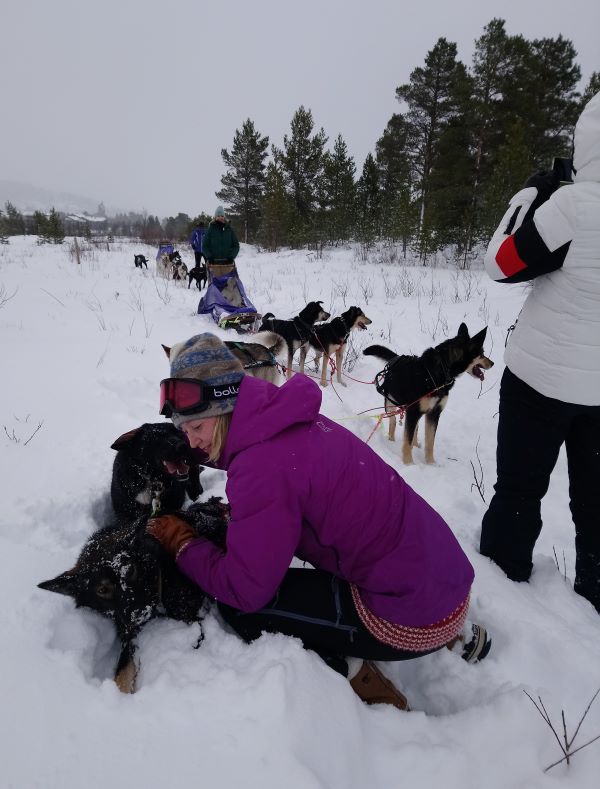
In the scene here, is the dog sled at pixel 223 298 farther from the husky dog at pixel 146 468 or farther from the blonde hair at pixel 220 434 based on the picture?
the blonde hair at pixel 220 434

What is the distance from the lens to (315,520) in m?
1.36

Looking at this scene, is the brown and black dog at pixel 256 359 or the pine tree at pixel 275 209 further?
the pine tree at pixel 275 209

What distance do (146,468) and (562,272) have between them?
7.04 ft

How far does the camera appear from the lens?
165cm

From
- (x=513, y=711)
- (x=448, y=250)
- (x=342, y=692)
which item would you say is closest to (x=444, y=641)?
(x=513, y=711)

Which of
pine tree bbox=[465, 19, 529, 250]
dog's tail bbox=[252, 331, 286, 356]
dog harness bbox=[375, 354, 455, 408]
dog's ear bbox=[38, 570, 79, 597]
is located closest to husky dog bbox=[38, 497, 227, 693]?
dog's ear bbox=[38, 570, 79, 597]

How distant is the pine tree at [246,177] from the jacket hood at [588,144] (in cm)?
2729

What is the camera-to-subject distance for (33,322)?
5.21 metres

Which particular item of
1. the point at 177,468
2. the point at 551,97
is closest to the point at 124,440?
the point at 177,468

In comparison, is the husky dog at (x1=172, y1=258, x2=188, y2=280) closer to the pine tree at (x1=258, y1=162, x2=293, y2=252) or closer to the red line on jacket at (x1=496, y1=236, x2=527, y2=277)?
the pine tree at (x1=258, y1=162, x2=293, y2=252)

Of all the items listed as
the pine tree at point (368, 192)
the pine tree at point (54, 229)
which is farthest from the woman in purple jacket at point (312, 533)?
the pine tree at point (54, 229)

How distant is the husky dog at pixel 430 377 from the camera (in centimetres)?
319

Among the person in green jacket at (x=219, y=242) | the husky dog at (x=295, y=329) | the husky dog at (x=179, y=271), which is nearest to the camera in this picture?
the husky dog at (x=295, y=329)

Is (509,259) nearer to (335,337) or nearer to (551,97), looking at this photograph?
(335,337)
